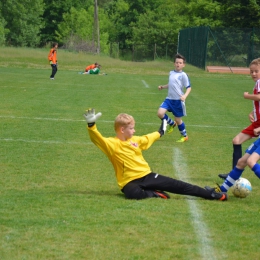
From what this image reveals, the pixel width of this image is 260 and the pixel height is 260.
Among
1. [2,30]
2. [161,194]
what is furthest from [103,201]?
[2,30]

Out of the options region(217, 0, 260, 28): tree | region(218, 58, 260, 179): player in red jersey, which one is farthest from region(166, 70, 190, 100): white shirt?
region(217, 0, 260, 28): tree

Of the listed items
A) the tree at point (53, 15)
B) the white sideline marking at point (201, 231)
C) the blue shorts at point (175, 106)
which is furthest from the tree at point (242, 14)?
the white sideline marking at point (201, 231)

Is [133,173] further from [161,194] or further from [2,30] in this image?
[2,30]

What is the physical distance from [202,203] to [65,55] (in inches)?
1838

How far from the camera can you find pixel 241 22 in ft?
184

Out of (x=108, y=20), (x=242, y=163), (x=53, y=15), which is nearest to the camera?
(x=242, y=163)

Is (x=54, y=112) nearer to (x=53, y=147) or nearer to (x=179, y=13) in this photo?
(x=53, y=147)

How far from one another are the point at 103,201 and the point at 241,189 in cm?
175

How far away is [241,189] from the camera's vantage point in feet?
25.1

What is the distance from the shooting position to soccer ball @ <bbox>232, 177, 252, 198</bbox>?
25.1 ft

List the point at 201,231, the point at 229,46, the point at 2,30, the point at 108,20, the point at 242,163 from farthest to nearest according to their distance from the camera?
1. the point at 108,20
2. the point at 2,30
3. the point at 229,46
4. the point at 242,163
5. the point at 201,231

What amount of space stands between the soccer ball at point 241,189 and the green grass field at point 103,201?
3.2 inches

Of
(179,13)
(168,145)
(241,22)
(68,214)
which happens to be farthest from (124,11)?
(68,214)

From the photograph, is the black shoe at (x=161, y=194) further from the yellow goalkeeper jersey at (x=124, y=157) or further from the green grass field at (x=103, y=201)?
the yellow goalkeeper jersey at (x=124, y=157)
